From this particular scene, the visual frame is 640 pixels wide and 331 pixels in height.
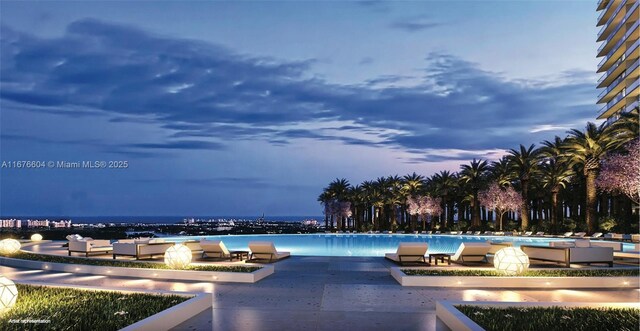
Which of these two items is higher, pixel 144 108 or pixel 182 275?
pixel 144 108

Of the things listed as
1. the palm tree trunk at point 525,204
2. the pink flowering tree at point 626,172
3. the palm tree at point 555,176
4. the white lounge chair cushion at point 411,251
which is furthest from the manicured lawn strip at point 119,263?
the palm tree trunk at point 525,204

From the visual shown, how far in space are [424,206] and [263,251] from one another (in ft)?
138

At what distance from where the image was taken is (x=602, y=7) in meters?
66.6

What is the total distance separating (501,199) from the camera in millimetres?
48375

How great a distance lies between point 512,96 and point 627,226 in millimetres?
17280

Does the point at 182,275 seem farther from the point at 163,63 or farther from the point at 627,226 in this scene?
the point at 627,226

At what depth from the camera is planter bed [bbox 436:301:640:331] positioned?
22.3ft

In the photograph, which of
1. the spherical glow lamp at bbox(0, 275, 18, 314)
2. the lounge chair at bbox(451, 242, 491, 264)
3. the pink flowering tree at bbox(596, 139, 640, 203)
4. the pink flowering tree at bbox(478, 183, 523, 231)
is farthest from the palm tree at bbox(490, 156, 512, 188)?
the spherical glow lamp at bbox(0, 275, 18, 314)

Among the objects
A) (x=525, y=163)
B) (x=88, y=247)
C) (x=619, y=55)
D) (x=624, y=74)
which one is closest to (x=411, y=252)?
(x=88, y=247)

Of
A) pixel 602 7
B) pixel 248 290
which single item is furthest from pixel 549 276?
pixel 602 7

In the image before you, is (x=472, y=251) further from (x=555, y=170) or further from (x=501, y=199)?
(x=501, y=199)

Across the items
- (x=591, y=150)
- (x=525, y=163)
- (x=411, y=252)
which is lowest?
(x=411, y=252)

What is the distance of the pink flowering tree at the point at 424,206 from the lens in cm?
5681

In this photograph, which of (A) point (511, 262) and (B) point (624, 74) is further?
(B) point (624, 74)
